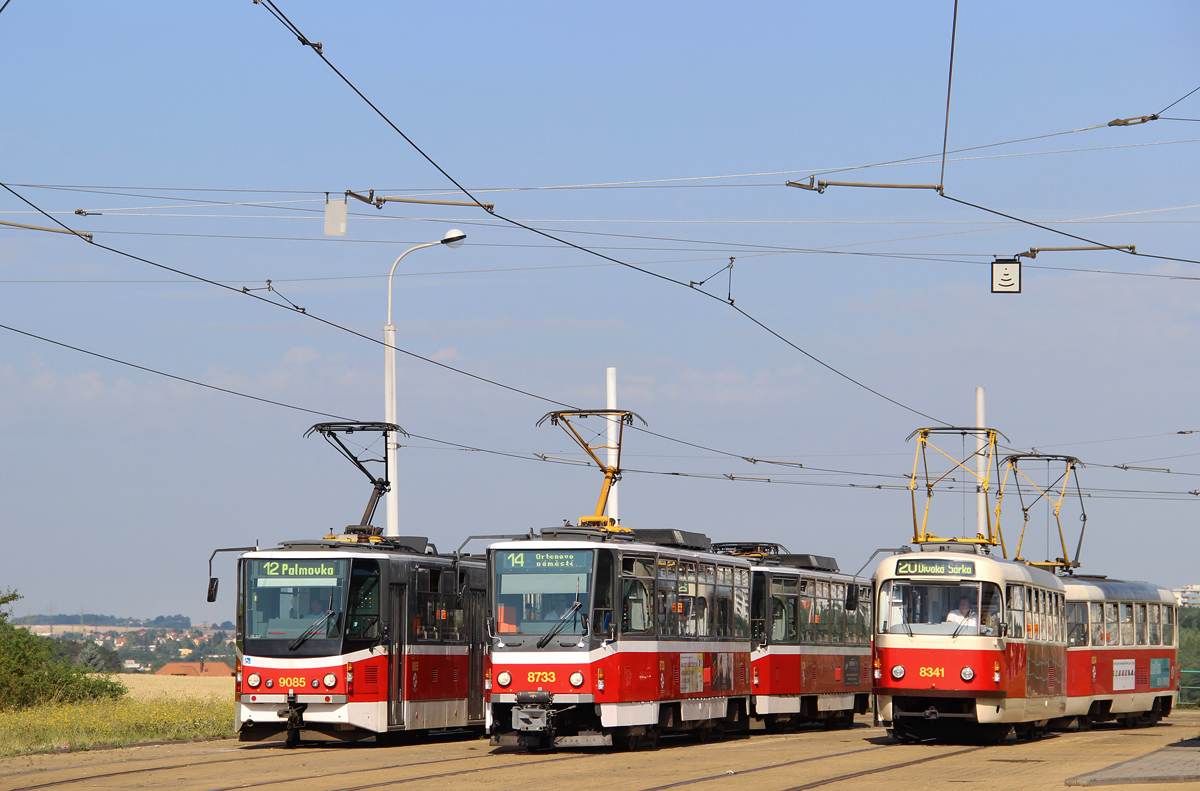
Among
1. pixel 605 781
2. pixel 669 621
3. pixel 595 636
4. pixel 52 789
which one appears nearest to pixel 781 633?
pixel 669 621

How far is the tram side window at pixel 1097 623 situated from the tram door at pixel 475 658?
41.6ft

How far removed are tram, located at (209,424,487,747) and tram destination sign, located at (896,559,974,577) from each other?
24.0 feet

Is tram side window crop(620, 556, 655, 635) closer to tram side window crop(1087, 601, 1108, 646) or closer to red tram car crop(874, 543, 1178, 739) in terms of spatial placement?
red tram car crop(874, 543, 1178, 739)

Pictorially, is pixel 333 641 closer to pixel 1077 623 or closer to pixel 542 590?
pixel 542 590

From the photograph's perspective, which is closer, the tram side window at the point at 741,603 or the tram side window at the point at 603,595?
the tram side window at the point at 603,595

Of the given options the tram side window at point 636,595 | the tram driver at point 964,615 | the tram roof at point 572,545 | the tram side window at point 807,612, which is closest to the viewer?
the tram roof at point 572,545

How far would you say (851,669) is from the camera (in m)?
31.7

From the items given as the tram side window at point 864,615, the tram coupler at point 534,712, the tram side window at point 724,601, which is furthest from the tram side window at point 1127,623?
the tram coupler at point 534,712

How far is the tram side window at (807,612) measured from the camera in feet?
95.3

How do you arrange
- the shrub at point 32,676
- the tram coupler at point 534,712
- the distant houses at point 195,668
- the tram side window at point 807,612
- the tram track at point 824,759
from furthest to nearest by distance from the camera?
the distant houses at point 195,668 → the shrub at point 32,676 → the tram side window at point 807,612 → the tram coupler at point 534,712 → the tram track at point 824,759

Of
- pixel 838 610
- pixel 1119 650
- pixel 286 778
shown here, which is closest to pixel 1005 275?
pixel 838 610

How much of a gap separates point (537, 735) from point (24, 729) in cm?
858

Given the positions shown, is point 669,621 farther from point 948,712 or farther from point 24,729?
point 24,729

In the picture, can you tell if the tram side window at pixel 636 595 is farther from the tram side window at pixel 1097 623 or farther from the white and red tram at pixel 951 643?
the tram side window at pixel 1097 623
